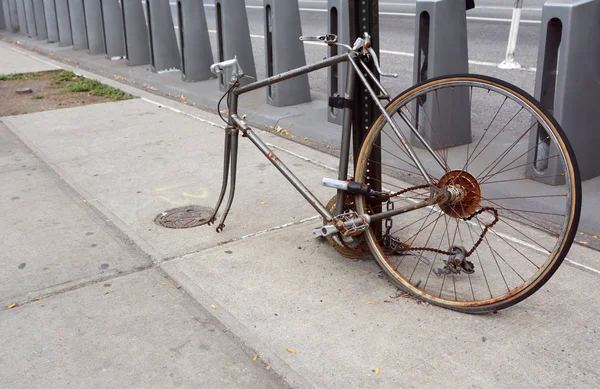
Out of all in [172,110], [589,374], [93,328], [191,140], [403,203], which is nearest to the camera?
[589,374]

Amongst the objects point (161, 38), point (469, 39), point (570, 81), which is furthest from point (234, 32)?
point (469, 39)

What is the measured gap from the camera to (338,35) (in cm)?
634

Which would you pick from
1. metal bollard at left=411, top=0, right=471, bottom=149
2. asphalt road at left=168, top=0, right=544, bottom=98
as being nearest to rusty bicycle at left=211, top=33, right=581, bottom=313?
metal bollard at left=411, top=0, right=471, bottom=149

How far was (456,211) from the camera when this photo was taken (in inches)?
130

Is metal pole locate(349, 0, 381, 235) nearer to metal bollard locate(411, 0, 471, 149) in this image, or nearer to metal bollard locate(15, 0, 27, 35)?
metal bollard locate(411, 0, 471, 149)

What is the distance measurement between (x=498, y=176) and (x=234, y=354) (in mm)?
2649

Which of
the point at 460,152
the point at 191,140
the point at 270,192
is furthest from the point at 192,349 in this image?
the point at 191,140

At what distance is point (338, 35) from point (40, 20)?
10905 mm

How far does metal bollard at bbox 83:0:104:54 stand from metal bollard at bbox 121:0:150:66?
5.81ft

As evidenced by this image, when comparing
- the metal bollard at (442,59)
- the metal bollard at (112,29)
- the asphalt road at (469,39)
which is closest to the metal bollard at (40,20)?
the asphalt road at (469,39)

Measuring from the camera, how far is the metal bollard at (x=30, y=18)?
1559 cm

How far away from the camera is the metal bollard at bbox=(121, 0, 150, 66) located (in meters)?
10.4

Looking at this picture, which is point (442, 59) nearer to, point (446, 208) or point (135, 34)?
point (446, 208)

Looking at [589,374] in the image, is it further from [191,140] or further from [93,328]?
[191,140]
